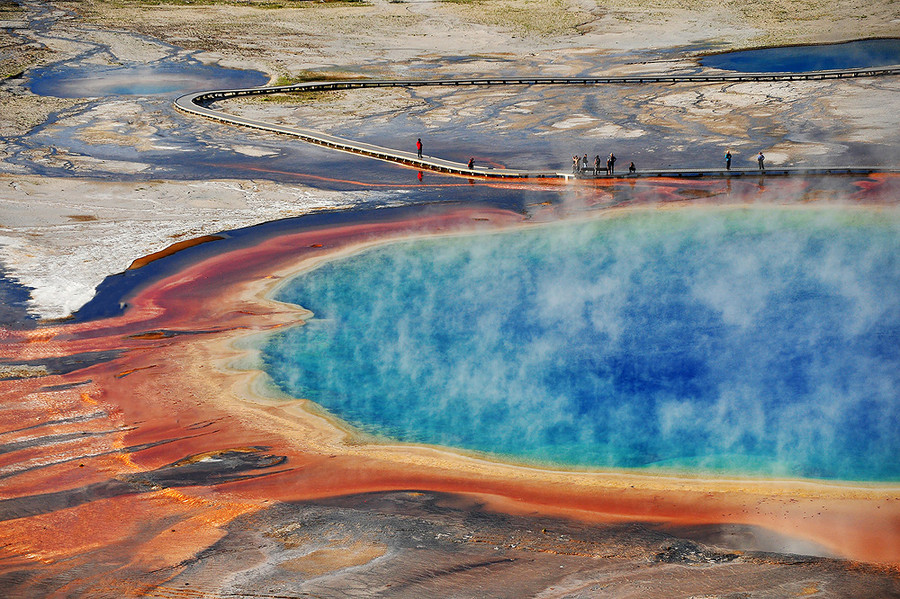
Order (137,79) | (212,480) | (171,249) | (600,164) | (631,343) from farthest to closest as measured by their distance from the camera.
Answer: (137,79) < (600,164) < (171,249) < (631,343) < (212,480)

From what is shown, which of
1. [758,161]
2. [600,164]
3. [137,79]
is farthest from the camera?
[137,79]

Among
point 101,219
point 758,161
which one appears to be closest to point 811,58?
point 758,161

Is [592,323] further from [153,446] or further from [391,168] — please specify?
[391,168]

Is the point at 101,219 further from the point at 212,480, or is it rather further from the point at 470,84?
Answer: the point at 470,84

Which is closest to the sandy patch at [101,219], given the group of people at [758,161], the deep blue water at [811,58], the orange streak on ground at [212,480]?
the orange streak on ground at [212,480]

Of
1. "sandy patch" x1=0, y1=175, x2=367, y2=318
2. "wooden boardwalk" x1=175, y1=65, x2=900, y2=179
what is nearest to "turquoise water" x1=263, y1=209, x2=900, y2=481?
"wooden boardwalk" x1=175, y1=65, x2=900, y2=179

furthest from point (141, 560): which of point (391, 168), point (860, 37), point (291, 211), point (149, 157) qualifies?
point (860, 37)
